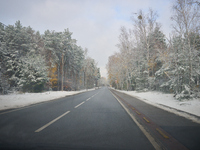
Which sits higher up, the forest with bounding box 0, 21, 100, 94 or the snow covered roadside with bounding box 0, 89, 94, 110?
the forest with bounding box 0, 21, 100, 94

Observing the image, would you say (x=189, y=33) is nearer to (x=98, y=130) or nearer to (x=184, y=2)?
(x=184, y=2)

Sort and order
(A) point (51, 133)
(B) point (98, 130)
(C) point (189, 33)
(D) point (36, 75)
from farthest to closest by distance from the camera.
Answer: (D) point (36, 75) < (C) point (189, 33) < (B) point (98, 130) < (A) point (51, 133)

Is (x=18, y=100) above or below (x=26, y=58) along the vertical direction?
below

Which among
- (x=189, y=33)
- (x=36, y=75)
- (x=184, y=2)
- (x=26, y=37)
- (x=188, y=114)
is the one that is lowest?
→ (x=188, y=114)

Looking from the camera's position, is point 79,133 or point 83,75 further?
point 83,75

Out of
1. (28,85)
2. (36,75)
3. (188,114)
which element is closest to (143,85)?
(188,114)

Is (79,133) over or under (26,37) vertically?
under

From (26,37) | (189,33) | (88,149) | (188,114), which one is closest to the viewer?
(88,149)

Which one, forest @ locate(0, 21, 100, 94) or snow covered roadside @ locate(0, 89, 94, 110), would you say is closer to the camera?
snow covered roadside @ locate(0, 89, 94, 110)

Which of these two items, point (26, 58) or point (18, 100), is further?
point (26, 58)

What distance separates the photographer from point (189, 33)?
10828mm

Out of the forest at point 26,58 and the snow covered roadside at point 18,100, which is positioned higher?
the forest at point 26,58

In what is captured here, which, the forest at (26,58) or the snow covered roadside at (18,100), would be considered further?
the forest at (26,58)

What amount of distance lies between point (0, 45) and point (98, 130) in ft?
89.5
